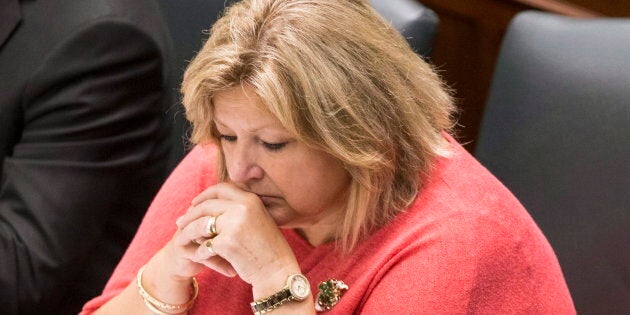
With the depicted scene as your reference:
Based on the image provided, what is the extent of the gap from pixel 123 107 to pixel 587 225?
0.76 m

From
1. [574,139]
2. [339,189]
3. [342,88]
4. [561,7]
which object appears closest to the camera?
[342,88]

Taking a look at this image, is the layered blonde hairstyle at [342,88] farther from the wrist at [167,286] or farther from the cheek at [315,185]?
the wrist at [167,286]

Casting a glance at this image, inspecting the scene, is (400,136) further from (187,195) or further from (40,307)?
(40,307)

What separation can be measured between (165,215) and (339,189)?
32cm

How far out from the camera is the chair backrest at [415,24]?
54.4 inches

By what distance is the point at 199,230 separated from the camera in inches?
44.2

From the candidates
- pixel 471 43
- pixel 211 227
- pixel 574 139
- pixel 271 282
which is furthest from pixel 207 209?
pixel 471 43

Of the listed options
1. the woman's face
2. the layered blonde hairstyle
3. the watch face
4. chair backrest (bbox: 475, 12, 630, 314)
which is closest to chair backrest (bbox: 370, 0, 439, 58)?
chair backrest (bbox: 475, 12, 630, 314)

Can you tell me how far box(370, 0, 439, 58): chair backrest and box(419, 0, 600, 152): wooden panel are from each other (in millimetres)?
379

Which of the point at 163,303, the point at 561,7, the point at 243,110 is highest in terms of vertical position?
the point at 243,110

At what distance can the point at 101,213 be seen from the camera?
146 centimetres

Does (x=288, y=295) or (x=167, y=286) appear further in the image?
(x=167, y=286)

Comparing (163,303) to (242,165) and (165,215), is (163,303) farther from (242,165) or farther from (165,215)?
(242,165)

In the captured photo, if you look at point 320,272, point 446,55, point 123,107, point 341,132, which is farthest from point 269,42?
point 446,55
